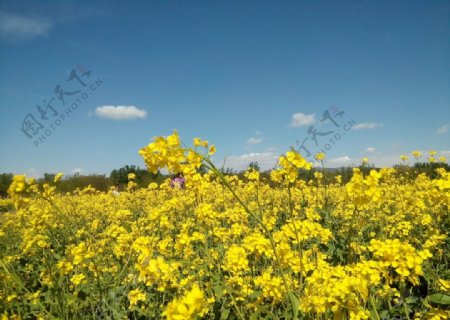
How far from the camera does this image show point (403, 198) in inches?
186

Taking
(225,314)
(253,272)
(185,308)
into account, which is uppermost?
(185,308)

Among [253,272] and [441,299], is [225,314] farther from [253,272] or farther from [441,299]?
[441,299]

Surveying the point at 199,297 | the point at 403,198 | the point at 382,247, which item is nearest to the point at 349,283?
the point at 382,247

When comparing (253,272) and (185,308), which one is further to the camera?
(253,272)

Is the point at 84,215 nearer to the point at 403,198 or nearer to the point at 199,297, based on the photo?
the point at 403,198

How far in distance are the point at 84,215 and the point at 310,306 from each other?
8.09 metres

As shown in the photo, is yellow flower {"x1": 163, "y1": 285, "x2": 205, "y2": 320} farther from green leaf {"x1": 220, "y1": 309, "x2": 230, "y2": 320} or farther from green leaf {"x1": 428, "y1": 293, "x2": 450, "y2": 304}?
green leaf {"x1": 428, "y1": 293, "x2": 450, "y2": 304}

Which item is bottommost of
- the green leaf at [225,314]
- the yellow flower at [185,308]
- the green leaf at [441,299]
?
the green leaf at [225,314]

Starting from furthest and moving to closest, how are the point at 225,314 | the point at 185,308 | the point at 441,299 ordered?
1. the point at 225,314
2. the point at 441,299
3. the point at 185,308

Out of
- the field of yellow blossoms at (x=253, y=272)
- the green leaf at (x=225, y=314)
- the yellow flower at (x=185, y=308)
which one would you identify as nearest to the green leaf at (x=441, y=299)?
the field of yellow blossoms at (x=253, y=272)

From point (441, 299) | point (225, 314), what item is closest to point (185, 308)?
point (225, 314)

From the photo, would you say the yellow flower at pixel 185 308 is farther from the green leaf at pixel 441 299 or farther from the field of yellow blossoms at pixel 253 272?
the green leaf at pixel 441 299

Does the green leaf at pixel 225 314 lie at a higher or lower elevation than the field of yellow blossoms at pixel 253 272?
lower

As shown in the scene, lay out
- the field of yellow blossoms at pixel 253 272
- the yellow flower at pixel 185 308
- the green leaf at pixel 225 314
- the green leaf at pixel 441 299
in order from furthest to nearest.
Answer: the green leaf at pixel 225 314, the green leaf at pixel 441 299, the field of yellow blossoms at pixel 253 272, the yellow flower at pixel 185 308
